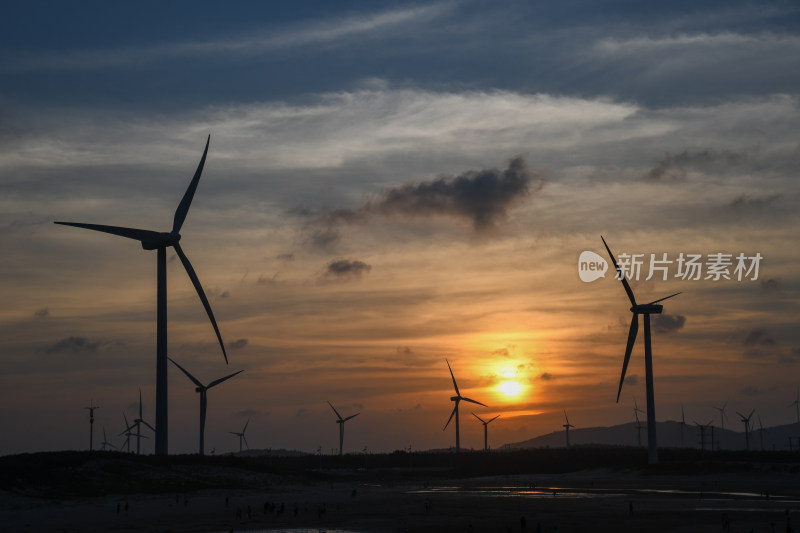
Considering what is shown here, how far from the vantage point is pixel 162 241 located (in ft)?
376

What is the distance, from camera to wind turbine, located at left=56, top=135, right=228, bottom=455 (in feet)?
362

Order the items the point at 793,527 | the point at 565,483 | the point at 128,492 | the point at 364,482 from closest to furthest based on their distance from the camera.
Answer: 1. the point at 793,527
2. the point at 128,492
3. the point at 565,483
4. the point at 364,482

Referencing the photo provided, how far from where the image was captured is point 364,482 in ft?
537

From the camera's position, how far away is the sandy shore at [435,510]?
Result: 76.0m

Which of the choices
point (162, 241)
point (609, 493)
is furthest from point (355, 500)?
point (162, 241)

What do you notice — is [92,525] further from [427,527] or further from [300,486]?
[300,486]

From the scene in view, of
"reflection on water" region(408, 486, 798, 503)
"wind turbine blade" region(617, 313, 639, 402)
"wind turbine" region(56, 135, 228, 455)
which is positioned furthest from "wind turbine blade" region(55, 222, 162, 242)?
"wind turbine blade" region(617, 313, 639, 402)

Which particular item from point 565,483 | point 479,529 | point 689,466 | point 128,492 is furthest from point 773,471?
point 128,492

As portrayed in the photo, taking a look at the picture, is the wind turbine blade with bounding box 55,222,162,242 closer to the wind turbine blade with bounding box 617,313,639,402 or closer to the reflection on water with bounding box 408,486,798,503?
the reflection on water with bounding box 408,486,798,503

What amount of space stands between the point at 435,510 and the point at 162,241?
4860 centimetres

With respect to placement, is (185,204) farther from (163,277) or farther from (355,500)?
(355,500)

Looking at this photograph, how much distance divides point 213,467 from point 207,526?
52.0 meters

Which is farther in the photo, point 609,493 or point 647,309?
point 647,309

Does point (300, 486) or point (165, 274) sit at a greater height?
point (165, 274)
